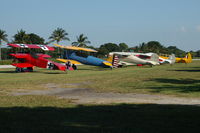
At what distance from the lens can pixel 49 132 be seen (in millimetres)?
6129

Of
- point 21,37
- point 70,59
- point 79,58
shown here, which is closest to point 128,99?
point 79,58

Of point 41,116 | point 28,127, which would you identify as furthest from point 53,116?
point 28,127

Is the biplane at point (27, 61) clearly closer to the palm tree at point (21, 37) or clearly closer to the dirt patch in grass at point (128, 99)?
the dirt patch in grass at point (128, 99)

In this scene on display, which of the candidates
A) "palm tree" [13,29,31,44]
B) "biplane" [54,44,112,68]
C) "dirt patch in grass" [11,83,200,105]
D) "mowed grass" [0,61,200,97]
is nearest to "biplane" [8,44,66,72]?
"mowed grass" [0,61,200,97]

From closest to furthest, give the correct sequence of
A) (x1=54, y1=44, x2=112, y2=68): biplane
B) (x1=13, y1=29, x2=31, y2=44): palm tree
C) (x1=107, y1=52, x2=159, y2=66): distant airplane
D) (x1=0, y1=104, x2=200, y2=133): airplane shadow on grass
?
1. (x1=0, y1=104, x2=200, y2=133): airplane shadow on grass
2. (x1=54, y1=44, x2=112, y2=68): biplane
3. (x1=107, y1=52, x2=159, y2=66): distant airplane
4. (x1=13, y1=29, x2=31, y2=44): palm tree

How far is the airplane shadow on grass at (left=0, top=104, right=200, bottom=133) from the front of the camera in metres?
6.40

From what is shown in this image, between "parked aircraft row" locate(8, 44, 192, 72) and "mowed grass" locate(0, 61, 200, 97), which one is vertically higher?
"parked aircraft row" locate(8, 44, 192, 72)

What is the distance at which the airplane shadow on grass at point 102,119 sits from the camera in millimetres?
6400

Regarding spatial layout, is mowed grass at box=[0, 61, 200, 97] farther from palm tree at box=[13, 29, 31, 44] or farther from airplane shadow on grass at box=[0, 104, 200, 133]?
palm tree at box=[13, 29, 31, 44]

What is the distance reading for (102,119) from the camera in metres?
7.59

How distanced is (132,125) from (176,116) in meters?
1.72

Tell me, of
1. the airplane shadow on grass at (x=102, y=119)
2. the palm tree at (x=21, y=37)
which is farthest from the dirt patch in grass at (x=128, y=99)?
the palm tree at (x=21, y=37)

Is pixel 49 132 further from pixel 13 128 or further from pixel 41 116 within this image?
pixel 41 116

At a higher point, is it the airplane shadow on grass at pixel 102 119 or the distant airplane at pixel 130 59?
the distant airplane at pixel 130 59
